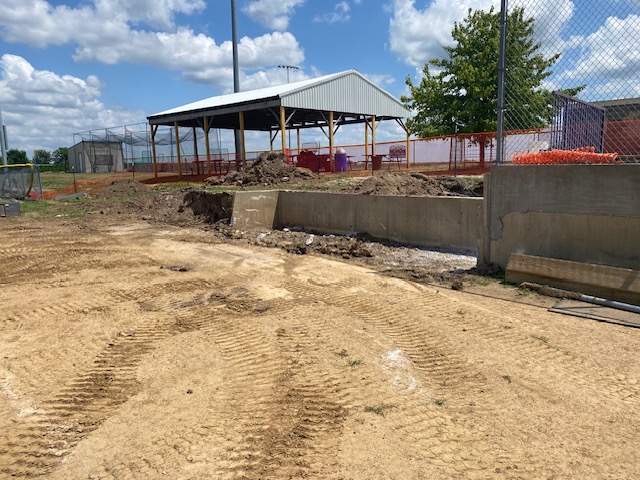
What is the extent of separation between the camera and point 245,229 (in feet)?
45.3

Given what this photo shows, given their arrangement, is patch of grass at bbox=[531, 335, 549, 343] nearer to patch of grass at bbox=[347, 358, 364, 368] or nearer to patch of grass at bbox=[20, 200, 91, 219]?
patch of grass at bbox=[347, 358, 364, 368]

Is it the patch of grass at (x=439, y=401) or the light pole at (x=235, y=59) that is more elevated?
the light pole at (x=235, y=59)

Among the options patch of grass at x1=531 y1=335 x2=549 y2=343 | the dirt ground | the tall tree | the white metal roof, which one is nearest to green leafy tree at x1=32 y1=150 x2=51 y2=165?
the white metal roof

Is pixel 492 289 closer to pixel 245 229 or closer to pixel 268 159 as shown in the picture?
pixel 245 229

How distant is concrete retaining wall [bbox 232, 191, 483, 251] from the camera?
32.7ft

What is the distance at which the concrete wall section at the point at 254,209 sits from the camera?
14.0m

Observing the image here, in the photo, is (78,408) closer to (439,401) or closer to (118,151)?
(439,401)

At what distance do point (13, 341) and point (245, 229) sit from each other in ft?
28.1

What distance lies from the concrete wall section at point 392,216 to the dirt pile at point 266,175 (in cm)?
498

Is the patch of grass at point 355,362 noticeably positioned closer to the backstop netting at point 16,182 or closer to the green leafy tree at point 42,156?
the backstop netting at point 16,182

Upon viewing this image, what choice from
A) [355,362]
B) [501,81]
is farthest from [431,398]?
[501,81]

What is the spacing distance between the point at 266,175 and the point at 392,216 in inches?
361

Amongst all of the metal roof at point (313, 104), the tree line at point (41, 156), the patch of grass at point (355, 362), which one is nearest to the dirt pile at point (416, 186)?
the patch of grass at point (355, 362)

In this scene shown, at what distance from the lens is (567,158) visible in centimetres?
709
